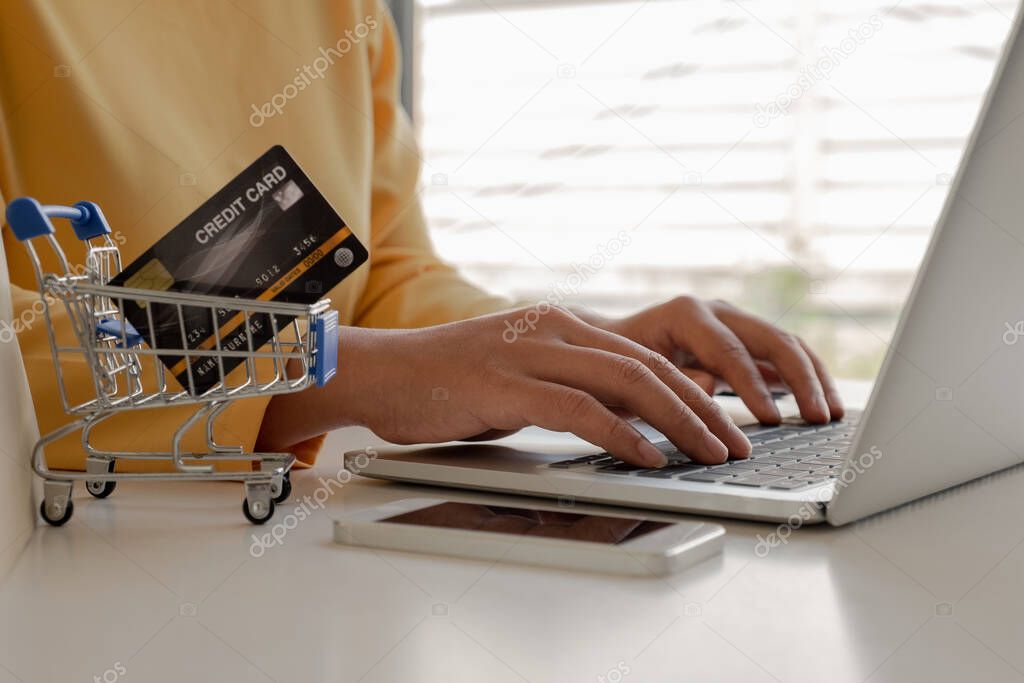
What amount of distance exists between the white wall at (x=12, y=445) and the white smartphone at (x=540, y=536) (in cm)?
18

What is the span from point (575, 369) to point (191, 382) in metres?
0.31

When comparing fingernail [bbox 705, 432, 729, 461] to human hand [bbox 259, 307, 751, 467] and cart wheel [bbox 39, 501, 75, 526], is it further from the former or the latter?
cart wheel [bbox 39, 501, 75, 526]

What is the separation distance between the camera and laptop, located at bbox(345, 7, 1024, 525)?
57cm

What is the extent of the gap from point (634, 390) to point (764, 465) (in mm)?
114

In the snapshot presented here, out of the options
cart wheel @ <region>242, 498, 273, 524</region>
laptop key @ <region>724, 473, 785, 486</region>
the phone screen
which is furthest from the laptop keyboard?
cart wheel @ <region>242, 498, 273, 524</region>

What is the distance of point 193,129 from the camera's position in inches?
47.7

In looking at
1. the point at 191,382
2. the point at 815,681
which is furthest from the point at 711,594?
the point at 191,382

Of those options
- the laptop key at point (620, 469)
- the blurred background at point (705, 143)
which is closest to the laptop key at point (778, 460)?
the laptop key at point (620, 469)

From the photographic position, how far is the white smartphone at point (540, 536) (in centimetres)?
54

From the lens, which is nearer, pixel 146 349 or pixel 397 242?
pixel 146 349

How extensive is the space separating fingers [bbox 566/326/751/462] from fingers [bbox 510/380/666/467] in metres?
0.03

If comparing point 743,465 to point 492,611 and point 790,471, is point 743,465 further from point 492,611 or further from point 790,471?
point 492,611

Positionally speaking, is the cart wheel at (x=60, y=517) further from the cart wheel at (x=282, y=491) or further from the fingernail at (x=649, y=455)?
the fingernail at (x=649, y=455)

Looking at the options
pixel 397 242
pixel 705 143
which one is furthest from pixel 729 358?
pixel 705 143
